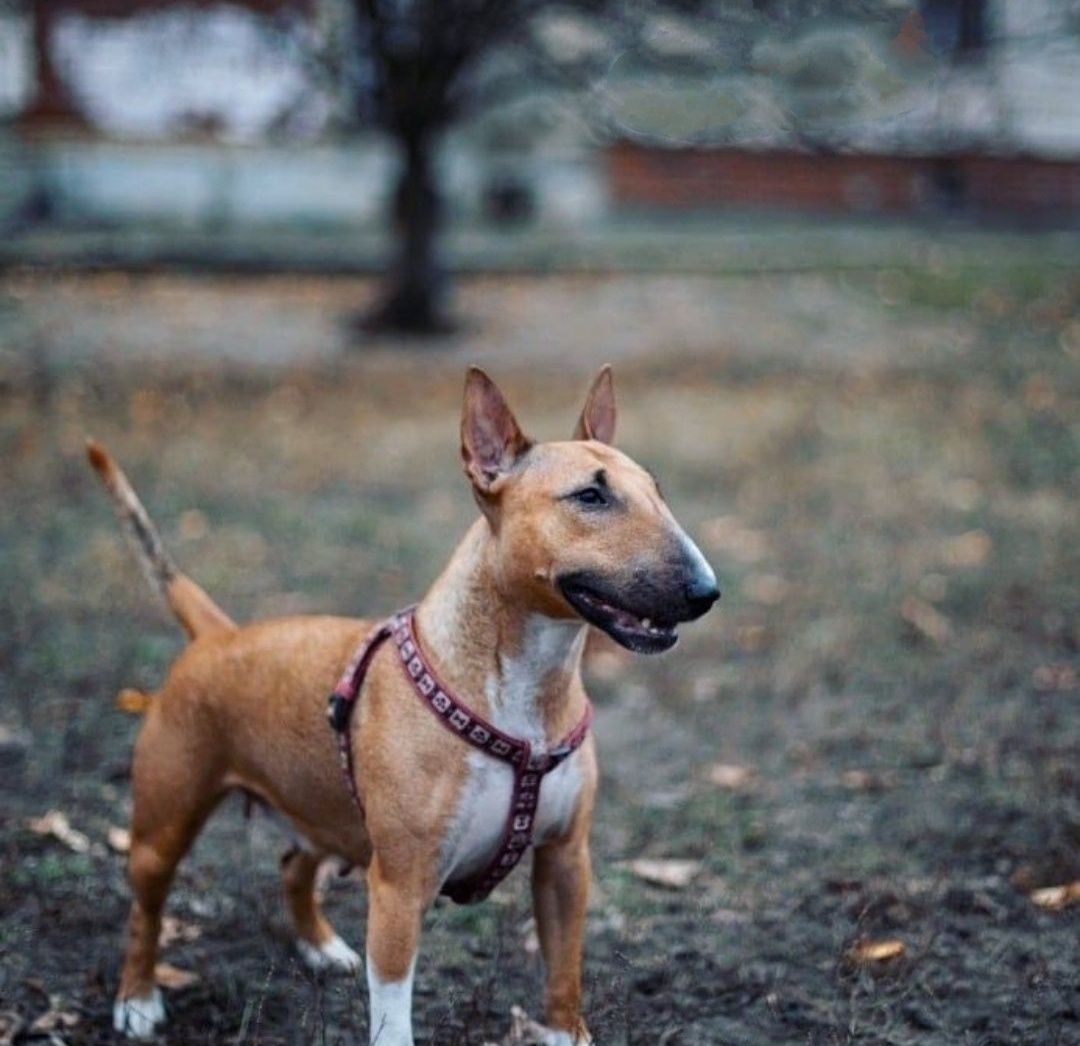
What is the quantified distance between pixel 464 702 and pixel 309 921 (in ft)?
3.75

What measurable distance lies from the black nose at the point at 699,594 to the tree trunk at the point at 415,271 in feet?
33.1

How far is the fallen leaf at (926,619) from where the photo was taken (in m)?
6.89

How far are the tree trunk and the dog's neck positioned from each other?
386 inches

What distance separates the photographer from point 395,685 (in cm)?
353

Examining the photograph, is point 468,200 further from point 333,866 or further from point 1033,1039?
point 1033,1039

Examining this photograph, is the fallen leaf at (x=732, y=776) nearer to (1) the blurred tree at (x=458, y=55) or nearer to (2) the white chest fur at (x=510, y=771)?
(2) the white chest fur at (x=510, y=771)

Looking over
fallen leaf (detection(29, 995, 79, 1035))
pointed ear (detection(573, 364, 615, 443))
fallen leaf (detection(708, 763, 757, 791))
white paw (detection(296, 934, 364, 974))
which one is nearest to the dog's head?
pointed ear (detection(573, 364, 615, 443))

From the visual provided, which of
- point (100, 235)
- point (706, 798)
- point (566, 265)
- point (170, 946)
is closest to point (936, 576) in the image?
point (706, 798)

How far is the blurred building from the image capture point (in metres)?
13.7

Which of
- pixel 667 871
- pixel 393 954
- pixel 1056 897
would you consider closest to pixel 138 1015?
pixel 393 954

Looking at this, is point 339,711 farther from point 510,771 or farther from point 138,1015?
point 138,1015

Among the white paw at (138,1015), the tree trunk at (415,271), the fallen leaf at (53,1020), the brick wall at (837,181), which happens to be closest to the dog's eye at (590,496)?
the white paw at (138,1015)

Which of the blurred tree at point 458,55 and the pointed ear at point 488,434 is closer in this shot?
the pointed ear at point 488,434

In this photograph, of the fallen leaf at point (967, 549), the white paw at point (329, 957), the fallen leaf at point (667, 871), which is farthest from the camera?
the fallen leaf at point (967, 549)
